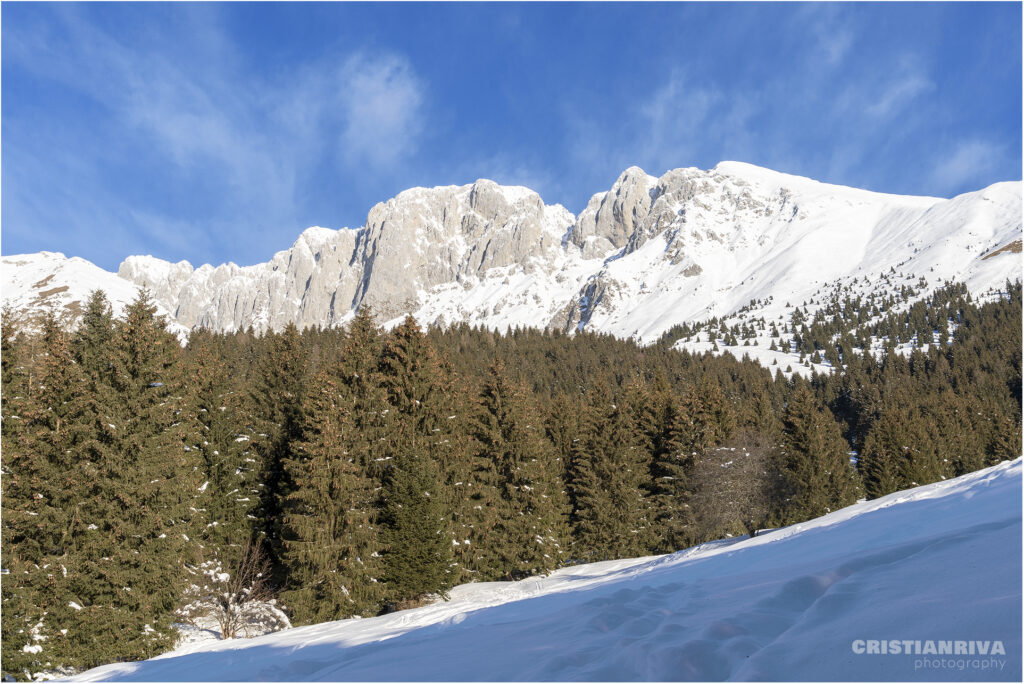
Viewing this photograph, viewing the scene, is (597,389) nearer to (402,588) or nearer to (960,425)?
(402,588)

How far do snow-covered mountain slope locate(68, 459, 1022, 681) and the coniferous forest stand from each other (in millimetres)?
9460

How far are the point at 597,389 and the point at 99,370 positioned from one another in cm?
3310

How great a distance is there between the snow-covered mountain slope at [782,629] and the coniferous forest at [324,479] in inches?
372

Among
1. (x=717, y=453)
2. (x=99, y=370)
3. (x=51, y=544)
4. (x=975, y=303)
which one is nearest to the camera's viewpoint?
(x=51, y=544)

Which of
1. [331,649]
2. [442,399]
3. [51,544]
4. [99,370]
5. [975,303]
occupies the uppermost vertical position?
[975,303]

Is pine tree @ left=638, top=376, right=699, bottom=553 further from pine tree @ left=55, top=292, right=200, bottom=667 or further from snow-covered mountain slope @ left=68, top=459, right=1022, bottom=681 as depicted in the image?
pine tree @ left=55, top=292, right=200, bottom=667

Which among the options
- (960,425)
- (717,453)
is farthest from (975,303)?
(717,453)

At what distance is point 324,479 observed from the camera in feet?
75.8

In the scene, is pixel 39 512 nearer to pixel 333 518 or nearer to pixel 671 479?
pixel 333 518

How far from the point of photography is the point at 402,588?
23516 mm

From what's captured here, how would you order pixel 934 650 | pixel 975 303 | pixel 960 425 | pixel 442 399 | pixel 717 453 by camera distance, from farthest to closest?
pixel 975 303 → pixel 960 425 → pixel 717 453 → pixel 442 399 → pixel 934 650

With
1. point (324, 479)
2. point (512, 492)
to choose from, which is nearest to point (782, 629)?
point (324, 479)

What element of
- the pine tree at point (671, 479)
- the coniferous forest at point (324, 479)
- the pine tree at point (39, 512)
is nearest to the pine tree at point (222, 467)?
the coniferous forest at point (324, 479)

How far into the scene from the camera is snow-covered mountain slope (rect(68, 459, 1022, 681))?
451 cm
